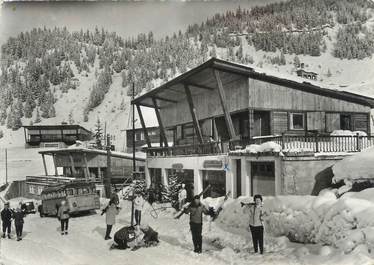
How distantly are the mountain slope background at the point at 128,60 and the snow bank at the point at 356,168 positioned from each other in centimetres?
5475

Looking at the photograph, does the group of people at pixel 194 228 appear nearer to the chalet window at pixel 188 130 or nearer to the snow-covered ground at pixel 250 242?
the snow-covered ground at pixel 250 242

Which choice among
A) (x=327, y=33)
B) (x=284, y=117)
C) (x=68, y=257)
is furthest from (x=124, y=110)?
(x=68, y=257)

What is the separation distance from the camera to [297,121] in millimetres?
22625

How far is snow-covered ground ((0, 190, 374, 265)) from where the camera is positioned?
31.1 feet

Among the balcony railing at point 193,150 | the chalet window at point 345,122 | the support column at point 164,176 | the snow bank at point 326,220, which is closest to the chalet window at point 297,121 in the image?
the chalet window at point 345,122

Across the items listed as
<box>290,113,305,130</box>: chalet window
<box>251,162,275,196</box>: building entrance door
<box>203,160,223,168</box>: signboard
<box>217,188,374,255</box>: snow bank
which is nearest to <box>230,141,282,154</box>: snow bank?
<box>251,162,275,196</box>: building entrance door

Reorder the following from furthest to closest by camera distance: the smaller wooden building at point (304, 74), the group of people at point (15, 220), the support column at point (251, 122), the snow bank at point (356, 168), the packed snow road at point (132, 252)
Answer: the smaller wooden building at point (304, 74) → the support column at point (251, 122) → the group of people at point (15, 220) → the snow bank at point (356, 168) → the packed snow road at point (132, 252)

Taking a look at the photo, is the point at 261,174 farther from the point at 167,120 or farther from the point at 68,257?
the point at 167,120

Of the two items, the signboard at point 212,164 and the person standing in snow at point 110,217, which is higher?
the signboard at point 212,164

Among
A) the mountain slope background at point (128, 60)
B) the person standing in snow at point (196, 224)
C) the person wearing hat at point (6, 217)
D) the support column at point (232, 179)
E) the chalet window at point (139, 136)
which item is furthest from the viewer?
the mountain slope background at point (128, 60)

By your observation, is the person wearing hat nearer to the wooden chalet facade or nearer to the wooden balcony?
the wooden chalet facade

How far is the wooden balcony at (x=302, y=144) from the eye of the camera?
1666cm

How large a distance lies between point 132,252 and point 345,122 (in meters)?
17.0

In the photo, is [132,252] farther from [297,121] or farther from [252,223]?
[297,121]
